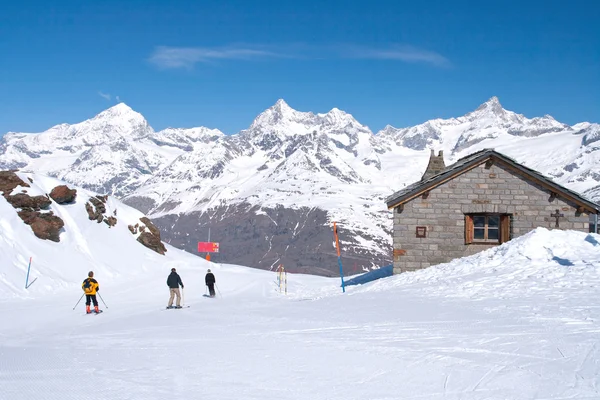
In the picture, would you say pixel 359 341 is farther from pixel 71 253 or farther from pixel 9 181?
pixel 9 181

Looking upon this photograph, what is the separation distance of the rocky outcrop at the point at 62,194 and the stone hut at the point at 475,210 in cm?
2524

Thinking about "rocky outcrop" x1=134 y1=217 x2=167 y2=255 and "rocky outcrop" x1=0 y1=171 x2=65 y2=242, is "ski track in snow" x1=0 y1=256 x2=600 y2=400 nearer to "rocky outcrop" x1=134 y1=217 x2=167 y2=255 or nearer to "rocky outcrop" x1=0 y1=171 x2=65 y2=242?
"rocky outcrop" x1=0 y1=171 x2=65 y2=242

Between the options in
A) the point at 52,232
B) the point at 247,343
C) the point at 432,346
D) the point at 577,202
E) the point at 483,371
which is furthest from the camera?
the point at 52,232

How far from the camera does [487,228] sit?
24703 mm

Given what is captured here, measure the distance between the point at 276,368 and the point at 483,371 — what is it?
2.97m

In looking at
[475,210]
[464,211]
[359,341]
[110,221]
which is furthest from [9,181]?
[359,341]

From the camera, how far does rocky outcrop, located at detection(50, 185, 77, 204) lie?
132 feet

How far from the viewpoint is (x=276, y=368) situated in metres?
8.95

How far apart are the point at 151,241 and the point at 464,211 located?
26.8 metres

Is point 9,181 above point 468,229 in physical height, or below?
above

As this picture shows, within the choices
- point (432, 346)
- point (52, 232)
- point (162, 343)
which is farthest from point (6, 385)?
point (52, 232)

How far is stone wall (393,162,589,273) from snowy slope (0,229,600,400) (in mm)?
4258

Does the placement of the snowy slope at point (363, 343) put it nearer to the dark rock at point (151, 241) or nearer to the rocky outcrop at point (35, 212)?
the rocky outcrop at point (35, 212)

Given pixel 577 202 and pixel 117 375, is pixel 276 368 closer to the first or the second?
pixel 117 375
